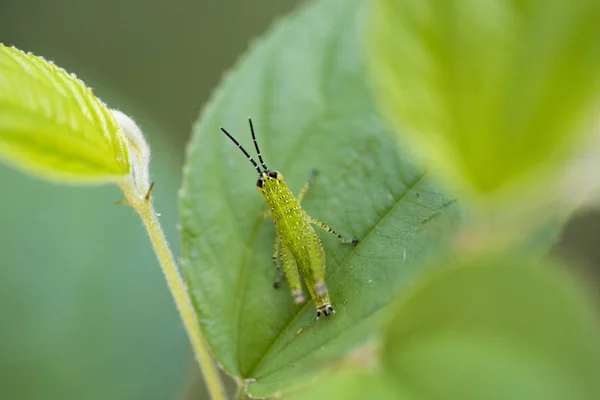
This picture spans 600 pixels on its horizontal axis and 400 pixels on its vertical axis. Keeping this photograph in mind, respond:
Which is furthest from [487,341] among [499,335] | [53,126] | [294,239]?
[294,239]

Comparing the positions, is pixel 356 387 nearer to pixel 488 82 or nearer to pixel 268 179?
pixel 488 82

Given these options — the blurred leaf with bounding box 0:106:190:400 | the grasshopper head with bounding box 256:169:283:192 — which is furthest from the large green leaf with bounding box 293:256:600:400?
the blurred leaf with bounding box 0:106:190:400

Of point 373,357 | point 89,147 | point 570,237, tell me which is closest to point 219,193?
point 89,147

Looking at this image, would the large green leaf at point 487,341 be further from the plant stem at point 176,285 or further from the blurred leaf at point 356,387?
the plant stem at point 176,285

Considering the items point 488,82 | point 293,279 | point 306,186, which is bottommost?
point 488,82

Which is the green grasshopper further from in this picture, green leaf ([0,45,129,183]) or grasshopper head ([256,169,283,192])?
green leaf ([0,45,129,183])

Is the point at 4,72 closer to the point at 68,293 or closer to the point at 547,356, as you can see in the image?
the point at 547,356
